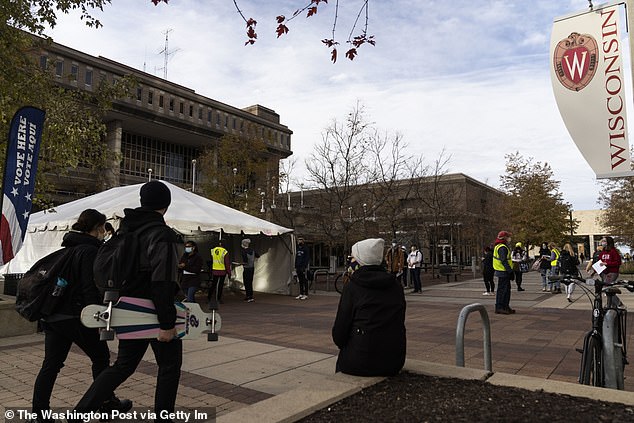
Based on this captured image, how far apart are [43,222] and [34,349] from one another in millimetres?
8772

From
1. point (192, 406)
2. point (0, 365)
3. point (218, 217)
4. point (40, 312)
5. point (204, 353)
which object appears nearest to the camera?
point (40, 312)

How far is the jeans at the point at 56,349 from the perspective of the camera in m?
3.63

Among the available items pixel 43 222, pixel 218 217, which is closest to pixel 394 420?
pixel 218 217

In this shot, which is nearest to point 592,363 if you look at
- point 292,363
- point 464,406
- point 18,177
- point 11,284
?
point 464,406

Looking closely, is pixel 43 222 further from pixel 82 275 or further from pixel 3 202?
pixel 82 275

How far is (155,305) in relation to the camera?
311 cm

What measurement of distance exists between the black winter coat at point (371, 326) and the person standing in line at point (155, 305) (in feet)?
4.33

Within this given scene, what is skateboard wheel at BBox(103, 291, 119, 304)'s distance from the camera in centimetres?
307

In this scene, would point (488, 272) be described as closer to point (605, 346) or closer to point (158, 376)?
point (605, 346)

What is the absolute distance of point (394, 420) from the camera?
2.90 m

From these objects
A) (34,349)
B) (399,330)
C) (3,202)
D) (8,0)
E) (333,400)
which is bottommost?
(34,349)

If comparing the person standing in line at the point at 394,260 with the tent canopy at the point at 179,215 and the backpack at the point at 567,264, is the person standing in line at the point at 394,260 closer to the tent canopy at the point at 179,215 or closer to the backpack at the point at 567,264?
the tent canopy at the point at 179,215

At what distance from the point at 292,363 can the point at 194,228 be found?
8.08 metres

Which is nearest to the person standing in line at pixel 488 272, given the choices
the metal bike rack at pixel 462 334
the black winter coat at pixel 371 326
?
the metal bike rack at pixel 462 334
